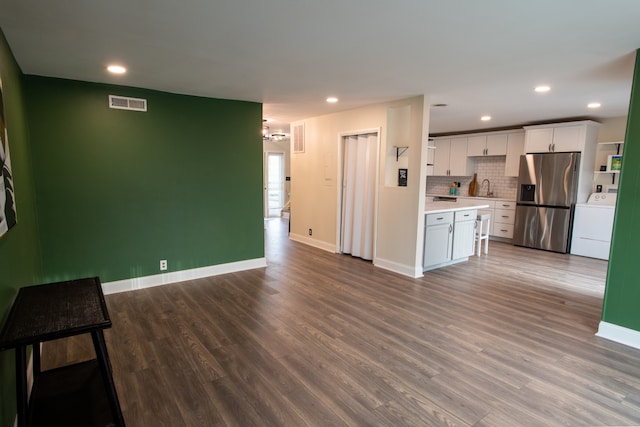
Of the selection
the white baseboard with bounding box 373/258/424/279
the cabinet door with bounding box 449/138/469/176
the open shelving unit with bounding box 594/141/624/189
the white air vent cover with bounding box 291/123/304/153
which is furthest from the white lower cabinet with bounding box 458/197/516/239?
the white air vent cover with bounding box 291/123/304/153

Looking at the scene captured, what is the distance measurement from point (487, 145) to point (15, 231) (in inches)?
306

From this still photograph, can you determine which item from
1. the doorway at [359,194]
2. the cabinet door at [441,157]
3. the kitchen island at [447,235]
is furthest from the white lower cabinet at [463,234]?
the cabinet door at [441,157]

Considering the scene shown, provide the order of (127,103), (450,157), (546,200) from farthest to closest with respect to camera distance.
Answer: (450,157) < (546,200) < (127,103)

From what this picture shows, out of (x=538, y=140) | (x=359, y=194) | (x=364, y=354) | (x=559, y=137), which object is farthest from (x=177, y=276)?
(x=559, y=137)

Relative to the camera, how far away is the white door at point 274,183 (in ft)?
33.4

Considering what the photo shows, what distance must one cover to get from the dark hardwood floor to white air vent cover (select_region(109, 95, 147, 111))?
213 cm

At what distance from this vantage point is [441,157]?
823 centimetres

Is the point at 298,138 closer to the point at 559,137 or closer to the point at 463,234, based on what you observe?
the point at 463,234

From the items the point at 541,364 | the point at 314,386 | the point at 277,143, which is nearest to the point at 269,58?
the point at 314,386

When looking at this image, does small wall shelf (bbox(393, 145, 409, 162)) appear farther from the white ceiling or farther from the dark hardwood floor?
the dark hardwood floor

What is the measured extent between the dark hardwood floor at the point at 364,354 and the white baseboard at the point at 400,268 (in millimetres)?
203

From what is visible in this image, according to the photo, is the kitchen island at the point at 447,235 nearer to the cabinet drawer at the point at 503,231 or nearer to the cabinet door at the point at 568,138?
the cabinet drawer at the point at 503,231

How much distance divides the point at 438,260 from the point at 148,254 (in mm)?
3948

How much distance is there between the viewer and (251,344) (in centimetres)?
280
